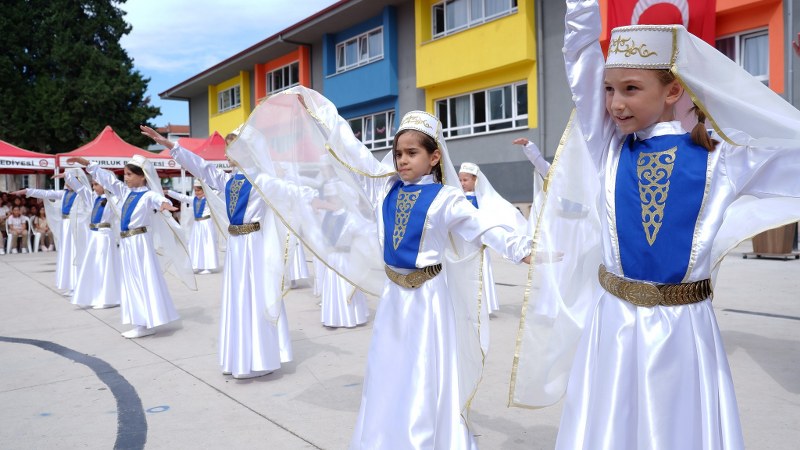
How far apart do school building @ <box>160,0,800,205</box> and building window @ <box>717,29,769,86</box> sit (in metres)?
0.02

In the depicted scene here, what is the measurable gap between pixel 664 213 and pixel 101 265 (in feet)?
29.8

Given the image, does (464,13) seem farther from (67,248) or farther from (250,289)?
(250,289)

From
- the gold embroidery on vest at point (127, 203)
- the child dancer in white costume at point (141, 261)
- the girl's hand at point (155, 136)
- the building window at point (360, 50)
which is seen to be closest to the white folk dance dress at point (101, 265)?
the gold embroidery on vest at point (127, 203)

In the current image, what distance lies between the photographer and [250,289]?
17.6 ft

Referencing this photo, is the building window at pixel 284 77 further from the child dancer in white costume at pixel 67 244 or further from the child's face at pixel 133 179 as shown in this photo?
the child's face at pixel 133 179

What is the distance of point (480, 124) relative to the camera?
19.5m

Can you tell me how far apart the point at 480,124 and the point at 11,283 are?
13.3m

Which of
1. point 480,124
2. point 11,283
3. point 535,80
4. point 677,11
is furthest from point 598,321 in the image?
point 480,124

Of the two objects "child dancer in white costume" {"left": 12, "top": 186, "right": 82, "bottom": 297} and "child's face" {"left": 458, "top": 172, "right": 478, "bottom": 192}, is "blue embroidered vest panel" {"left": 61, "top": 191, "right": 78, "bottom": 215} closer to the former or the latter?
"child dancer in white costume" {"left": 12, "top": 186, "right": 82, "bottom": 297}

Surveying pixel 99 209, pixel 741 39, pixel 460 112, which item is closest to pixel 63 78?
pixel 460 112

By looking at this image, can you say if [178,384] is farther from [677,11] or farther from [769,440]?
[677,11]

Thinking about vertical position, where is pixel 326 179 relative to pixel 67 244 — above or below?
above

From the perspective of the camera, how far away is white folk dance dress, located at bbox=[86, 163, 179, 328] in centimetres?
720

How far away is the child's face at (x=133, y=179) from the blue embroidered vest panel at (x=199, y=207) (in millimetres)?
6996
